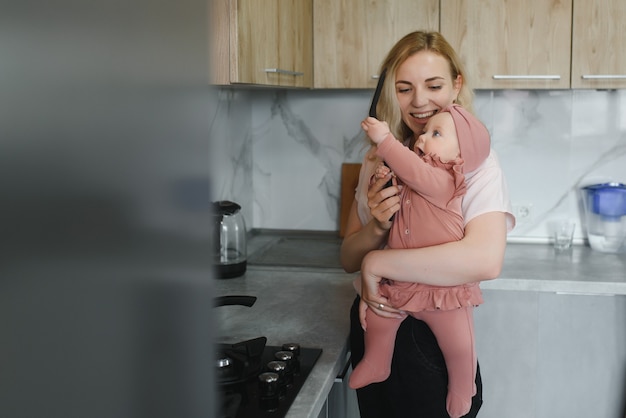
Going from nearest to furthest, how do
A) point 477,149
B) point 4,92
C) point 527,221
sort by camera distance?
point 4,92 → point 477,149 → point 527,221

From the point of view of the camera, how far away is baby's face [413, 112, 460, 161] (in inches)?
52.9

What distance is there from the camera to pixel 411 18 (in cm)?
243

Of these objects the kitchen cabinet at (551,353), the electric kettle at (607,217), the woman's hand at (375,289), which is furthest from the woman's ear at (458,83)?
the electric kettle at (607,217)

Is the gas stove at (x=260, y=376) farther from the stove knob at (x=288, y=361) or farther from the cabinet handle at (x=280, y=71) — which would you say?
the cabinet handle at (x=280, y=71)

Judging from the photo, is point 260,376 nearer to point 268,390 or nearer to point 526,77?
point 268,390

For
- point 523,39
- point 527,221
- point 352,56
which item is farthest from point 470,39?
point 527,221

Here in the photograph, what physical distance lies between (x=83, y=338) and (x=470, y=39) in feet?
7.48

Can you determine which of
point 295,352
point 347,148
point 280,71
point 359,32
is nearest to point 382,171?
point 295,352

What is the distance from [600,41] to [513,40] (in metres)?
0.28

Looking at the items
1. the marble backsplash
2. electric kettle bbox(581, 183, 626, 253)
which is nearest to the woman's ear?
the marble backsplash

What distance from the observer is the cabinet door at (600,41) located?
2322 mm

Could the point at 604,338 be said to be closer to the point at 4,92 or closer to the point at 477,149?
the point at 477,149

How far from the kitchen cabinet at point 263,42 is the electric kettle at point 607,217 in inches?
46.0

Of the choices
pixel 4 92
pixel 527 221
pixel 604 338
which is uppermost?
pixel 4 92
